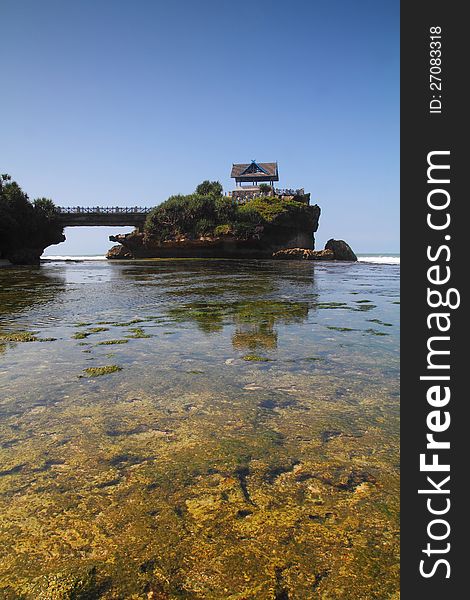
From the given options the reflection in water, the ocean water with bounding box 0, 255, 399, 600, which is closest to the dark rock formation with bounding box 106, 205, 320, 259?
the reflection in water

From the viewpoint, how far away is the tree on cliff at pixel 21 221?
42219mm

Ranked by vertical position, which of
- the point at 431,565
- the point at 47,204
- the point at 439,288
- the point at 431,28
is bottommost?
the point at 431,565

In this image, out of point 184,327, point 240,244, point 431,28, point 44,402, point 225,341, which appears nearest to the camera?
point 431,28

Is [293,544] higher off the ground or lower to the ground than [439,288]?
lower

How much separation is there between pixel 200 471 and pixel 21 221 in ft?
163

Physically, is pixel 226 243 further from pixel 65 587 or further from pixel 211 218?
pixel 65 587

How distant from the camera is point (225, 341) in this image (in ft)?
16.5

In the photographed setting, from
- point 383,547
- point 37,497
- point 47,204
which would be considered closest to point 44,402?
point 37,497

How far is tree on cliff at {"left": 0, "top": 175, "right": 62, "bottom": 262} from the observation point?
1662 inches

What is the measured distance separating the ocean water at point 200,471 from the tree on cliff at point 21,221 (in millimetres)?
44113

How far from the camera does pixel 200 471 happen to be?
202 centimetres

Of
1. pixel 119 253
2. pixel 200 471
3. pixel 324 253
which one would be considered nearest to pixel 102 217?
pixel 119 253

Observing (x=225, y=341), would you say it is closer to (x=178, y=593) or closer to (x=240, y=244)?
(x=178, y=593)

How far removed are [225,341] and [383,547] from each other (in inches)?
144
